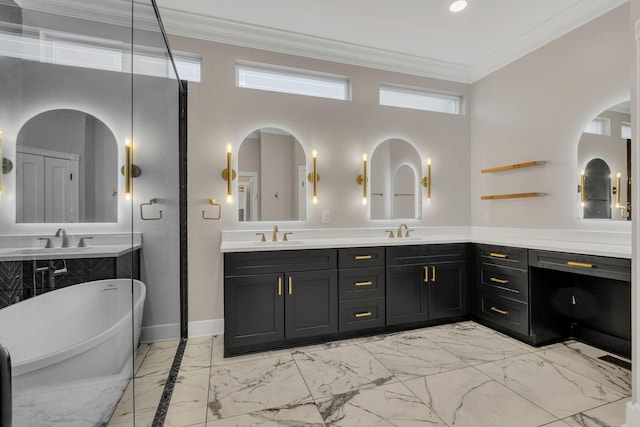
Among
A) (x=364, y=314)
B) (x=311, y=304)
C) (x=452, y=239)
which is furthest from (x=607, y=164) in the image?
(x=311, y=304)

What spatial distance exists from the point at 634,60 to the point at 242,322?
2.90 metres

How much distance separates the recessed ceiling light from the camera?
2.59m

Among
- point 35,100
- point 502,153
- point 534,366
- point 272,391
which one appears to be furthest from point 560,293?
point 35,100

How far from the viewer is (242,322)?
2477mm

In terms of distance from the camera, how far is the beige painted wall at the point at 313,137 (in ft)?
9.51

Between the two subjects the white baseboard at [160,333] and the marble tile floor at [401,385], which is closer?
the marble tile floor at [401,385]

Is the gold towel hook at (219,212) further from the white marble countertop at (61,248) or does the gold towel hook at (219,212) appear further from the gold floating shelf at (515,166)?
the gold floating shelf at (515,166)

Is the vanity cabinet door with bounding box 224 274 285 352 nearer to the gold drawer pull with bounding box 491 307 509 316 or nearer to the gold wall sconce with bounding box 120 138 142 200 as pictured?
the gold wall sconce with bounding box 120 138 142 200

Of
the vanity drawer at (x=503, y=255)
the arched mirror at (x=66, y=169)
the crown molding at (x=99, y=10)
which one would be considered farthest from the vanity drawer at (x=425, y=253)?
the crown molding at (x=99, y=10)

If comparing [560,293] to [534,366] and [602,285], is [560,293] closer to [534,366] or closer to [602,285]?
[602,285]

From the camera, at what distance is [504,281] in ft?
9.42

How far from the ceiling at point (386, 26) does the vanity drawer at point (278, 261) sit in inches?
80.4

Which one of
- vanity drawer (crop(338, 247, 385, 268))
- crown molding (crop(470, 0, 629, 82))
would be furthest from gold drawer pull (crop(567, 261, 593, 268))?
crown molding (crop(470, 0, 629, 82))

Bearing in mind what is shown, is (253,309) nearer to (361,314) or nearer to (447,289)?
(361,314)
